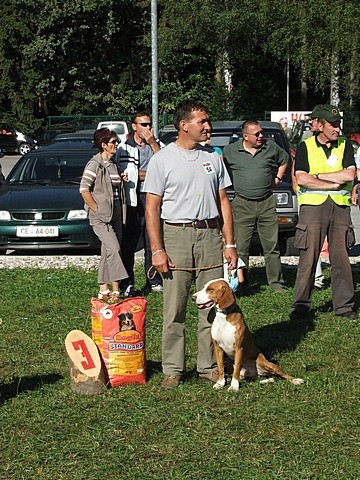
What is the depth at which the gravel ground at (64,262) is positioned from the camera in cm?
1270

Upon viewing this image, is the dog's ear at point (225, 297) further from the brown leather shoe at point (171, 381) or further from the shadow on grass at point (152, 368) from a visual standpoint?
the shadow on grass at point (152, 368)

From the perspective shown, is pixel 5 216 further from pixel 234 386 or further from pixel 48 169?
pixel 234 386

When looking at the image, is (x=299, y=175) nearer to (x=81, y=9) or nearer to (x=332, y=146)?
(x=332, y=146)

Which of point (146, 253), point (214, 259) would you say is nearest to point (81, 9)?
point (146, 253)

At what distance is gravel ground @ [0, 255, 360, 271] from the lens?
41.7ft

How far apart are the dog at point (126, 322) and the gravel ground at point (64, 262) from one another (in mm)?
5777

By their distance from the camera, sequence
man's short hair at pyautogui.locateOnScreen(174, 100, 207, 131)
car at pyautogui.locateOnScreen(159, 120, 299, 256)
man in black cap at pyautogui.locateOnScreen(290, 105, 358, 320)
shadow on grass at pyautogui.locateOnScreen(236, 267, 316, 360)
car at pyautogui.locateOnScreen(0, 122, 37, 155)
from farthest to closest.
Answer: car at pyautogui.locateOnScreen(0, 122, 37, 155), car at pyautogui.locateOnScreen(159, 120, 299, 256), man in black cap at pyautogui.locateOnScreen(290, 105, 358, 320), shadow on grass at pyautogui.locateOnScreen(236, 267, 316, 360), man's short hair at pyautogui.locateOnScreen(174, 100, 207, 131)

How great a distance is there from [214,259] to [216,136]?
25.0 ft

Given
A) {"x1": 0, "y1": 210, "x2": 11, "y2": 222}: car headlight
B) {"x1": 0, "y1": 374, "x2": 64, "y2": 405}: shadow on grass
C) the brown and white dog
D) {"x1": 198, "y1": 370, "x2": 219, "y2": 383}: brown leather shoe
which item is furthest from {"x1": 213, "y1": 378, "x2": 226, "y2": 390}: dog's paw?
{"x1": 0, "y1": 210, "x2": 11, "y2": 222}: car headlight

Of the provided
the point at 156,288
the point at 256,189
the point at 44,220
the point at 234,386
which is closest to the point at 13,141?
the point at 44,220

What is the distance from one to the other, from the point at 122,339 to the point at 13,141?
37670 millimetres

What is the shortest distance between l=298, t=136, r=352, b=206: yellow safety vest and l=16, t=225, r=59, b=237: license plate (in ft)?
17.9

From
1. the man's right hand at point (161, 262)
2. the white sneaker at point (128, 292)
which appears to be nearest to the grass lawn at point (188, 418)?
the man's right hand at point (161, 262)

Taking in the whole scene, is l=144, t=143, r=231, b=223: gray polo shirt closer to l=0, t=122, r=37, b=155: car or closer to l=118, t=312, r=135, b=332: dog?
l=118, t=312, r=135, b=332: dog
